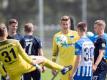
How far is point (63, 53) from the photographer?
1570cm

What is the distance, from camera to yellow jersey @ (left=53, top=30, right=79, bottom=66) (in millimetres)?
15680

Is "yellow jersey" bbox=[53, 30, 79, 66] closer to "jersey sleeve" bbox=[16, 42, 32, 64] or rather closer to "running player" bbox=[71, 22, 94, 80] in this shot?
"running player" bbox=[71, 22, 94, 80]

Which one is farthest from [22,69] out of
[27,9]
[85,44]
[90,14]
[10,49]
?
[27,9]

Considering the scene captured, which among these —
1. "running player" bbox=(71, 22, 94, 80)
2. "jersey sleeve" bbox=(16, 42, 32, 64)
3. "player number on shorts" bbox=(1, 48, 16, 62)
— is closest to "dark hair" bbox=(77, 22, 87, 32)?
"running player" bbox=(71, 22, 94, 80)

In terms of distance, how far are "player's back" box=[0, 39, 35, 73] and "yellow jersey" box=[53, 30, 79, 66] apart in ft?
6.70

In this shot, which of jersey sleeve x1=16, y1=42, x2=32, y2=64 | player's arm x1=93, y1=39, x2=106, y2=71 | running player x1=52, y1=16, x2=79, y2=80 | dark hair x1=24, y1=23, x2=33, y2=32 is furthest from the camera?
running player x1=52, y1=16, x2=79, y2=80

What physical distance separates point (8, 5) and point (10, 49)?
43196 millimetres

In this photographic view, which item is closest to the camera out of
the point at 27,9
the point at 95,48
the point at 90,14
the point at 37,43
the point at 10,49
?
the point at 10,49

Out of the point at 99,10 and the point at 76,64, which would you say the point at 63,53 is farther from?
the point at 99,10

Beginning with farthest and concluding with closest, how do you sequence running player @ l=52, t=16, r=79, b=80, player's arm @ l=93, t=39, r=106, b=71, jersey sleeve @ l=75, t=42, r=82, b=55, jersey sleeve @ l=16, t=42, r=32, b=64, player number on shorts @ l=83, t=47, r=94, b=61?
running player @ l=52, t=16, r=79, b=80, player's arm @ l=93, t=39, r=106, b=71, player number on shorts @ l=83, t=47, r=94, b=61, jersey sleeve @ l=75, t=42, r=82, b=55, jersey sleeve @ l=16, t=42, r=32, b=64

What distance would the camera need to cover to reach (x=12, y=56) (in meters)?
13.5

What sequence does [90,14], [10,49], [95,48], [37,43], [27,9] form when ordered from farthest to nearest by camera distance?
[27,9] < [90,14] < [37,43] < [95,48] < [10,49]

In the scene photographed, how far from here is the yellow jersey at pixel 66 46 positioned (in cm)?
1568

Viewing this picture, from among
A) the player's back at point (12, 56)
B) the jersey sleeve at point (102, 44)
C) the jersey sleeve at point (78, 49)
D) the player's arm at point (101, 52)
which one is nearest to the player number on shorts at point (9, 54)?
the player's back at point (12, 56)
